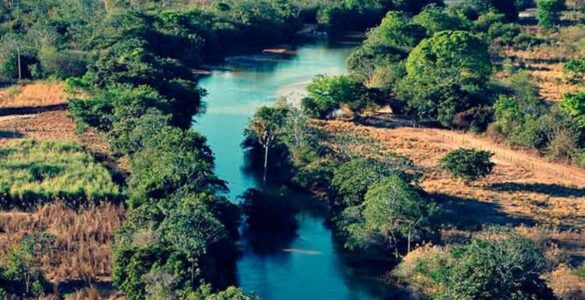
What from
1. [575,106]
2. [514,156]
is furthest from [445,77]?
[514,156]

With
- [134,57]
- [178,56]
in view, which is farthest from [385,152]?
[178,56]

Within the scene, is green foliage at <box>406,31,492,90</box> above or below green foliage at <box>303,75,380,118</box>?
above

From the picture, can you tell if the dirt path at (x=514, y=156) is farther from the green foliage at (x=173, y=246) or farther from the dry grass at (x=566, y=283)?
the green foliage at (x=173, y=246)

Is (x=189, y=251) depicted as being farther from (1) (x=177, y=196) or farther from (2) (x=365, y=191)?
(2) (x=365, y=191)

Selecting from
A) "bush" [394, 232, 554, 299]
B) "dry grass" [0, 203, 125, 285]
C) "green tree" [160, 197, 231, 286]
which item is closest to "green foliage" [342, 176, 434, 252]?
"bush" [394, 232, 554, 299]

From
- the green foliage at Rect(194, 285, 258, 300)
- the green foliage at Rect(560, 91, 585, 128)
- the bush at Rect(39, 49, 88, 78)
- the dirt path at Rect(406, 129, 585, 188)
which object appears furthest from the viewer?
the bush at Rect(39, 49, 88, 78)

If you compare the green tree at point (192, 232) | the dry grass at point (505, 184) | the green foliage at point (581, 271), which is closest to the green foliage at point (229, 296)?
the green tree at point (192, 232)

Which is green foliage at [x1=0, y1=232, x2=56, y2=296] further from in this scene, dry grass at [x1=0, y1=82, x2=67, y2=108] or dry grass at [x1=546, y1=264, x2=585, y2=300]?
dry grass at [x1=0, y1=82, x2=67, y2=108]
